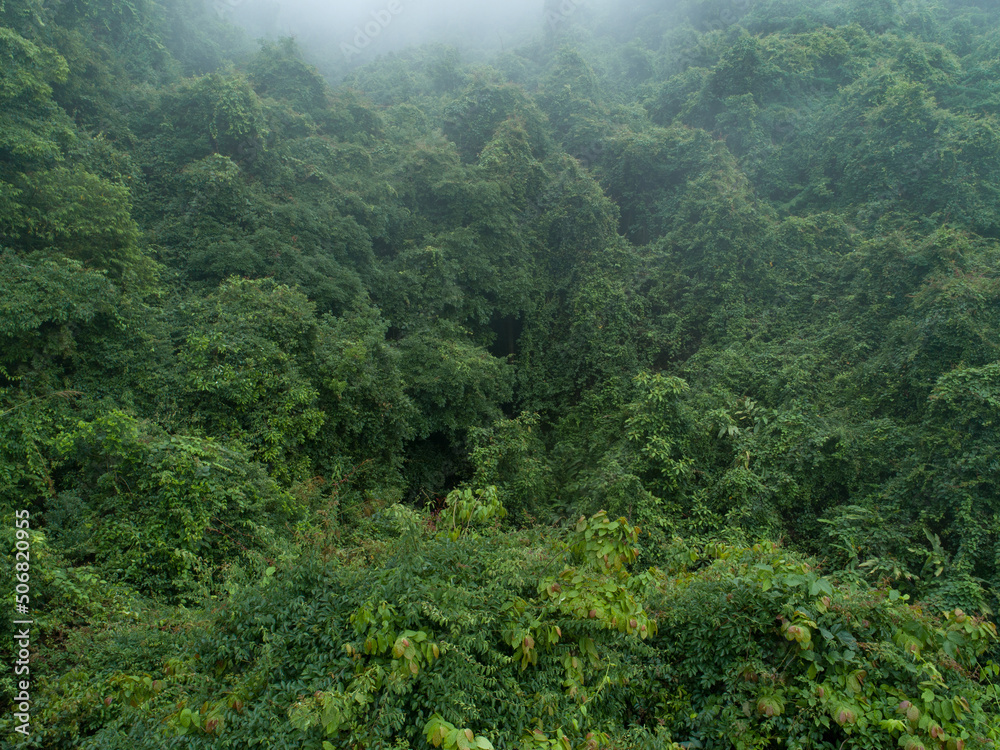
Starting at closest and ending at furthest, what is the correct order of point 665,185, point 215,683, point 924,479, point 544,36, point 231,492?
1. point 215,683
2. point 231,492
3. point 924,479
4. point 665,185
5. point 544,36

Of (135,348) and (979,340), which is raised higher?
(979,340)

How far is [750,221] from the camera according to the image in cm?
1354

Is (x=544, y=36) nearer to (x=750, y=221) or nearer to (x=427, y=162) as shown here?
(x=427, y=162)

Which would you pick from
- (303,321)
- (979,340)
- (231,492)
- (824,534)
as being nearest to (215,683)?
(231,492)

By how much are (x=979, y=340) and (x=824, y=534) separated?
380 cm

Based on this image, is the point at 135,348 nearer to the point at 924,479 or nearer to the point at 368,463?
the point at 368,463

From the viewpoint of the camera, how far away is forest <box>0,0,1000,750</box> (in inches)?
129

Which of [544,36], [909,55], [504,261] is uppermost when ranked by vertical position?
[544,36]

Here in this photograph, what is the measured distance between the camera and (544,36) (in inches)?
1006

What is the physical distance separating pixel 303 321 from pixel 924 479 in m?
9.63

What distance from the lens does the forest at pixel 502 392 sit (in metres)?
3.28

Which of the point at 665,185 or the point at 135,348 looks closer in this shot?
the point at 135,348

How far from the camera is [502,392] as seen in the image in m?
12.5

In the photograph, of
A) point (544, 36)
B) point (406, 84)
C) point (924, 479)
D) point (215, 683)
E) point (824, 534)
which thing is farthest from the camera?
point (544, 36)
